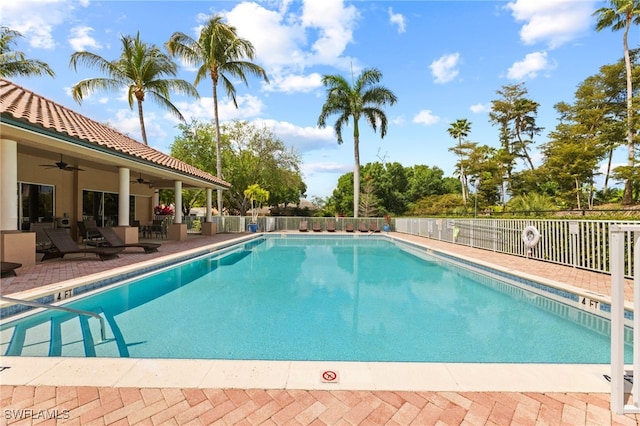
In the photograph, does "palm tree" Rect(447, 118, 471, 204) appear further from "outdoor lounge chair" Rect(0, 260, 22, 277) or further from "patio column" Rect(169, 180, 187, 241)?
"outdoor lounge chair" Rect(0, 260, 22, 277)

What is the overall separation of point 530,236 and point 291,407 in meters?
9.50

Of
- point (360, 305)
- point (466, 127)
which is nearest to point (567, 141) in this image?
point (466, 127)

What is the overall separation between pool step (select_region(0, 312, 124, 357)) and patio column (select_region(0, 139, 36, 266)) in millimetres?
4022

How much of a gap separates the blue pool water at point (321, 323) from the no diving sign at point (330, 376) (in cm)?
100

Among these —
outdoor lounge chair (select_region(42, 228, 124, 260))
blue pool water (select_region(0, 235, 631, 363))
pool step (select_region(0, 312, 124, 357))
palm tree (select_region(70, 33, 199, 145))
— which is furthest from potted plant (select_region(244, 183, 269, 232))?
pool step (select_region(0, 312, 124, 357))

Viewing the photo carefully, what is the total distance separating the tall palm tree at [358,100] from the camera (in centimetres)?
2339

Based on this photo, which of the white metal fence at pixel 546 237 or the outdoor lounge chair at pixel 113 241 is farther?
the outdoor lounge chair at pixel 113 241

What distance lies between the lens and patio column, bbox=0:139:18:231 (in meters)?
7.25

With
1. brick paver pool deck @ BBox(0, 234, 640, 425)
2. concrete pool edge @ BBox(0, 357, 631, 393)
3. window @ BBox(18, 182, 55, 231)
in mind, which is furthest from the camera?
window @ BBox(18, 182, 55, 231)

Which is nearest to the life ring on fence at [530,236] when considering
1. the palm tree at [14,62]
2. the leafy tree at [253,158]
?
the leafy tree at [253,158]

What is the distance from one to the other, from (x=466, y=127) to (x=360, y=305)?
38.3m

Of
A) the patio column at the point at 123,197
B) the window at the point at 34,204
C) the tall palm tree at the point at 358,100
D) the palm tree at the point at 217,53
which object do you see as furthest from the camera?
the tall palm tree at the point at 358,100

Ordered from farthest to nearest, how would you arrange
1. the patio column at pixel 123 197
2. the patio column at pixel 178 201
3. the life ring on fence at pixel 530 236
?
the patio column at pixel 178 201, the patio column at pixel 123 197, the life ring on fence at pixel 530 236

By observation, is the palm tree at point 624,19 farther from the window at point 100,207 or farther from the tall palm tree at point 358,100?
the window at point 100,207
